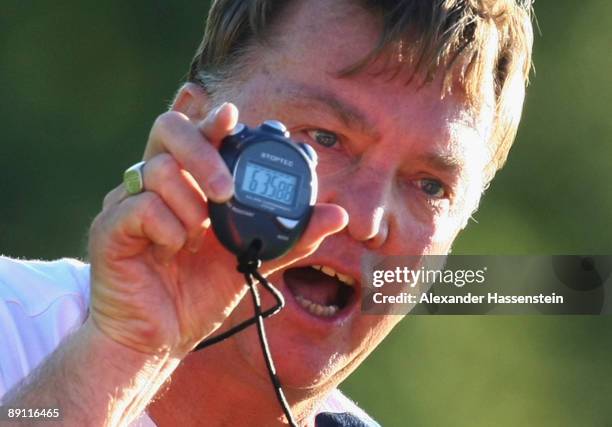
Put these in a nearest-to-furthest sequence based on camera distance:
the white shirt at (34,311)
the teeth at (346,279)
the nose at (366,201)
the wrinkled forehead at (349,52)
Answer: the white shirt at (34,311) < the nose at (366,201) < the teeth at (346,279) < the wrinkled forehead at (349,52)

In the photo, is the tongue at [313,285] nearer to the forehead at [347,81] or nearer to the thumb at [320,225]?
the forehead at [347,81]

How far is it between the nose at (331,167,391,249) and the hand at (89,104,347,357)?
2.37 feet

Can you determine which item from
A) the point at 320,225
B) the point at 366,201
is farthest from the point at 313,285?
the point at 320,225

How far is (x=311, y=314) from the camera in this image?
3.46 metres

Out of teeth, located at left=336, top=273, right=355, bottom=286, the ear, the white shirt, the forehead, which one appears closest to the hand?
the white shirt

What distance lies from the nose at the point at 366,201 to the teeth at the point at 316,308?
0.57 feet

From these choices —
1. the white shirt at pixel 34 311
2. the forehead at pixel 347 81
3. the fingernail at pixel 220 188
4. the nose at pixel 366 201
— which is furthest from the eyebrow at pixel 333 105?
the fingernail at pixel 220 188

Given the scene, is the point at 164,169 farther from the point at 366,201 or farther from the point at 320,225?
the point at 366,201

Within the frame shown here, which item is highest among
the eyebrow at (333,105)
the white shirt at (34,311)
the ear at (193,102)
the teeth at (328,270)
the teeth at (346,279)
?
the eyebrow at (333,105)

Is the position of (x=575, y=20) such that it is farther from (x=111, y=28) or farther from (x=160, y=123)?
(x=160, y=123)

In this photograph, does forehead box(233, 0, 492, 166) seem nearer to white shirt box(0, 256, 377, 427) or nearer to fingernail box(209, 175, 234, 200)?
white shirt box(0, 256, 377, 427)

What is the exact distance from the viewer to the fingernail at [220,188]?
252cm

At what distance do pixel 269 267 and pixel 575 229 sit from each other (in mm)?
6181

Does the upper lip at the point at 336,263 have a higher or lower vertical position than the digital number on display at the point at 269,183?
lower
